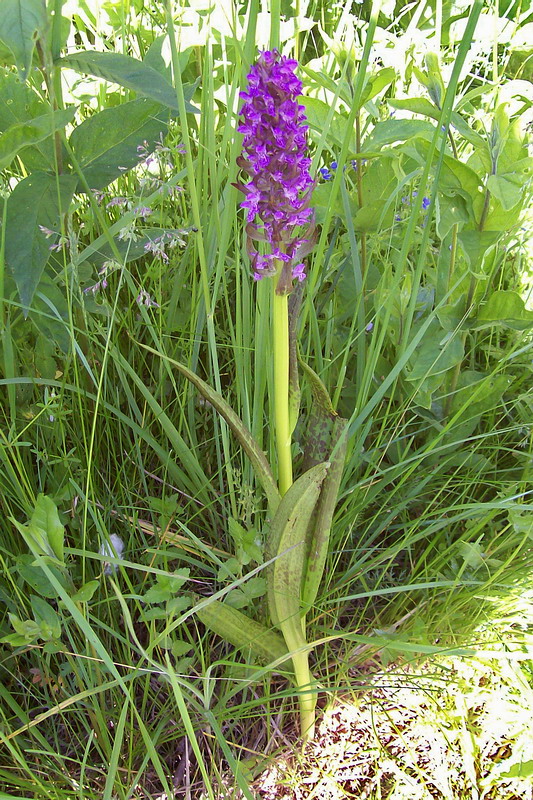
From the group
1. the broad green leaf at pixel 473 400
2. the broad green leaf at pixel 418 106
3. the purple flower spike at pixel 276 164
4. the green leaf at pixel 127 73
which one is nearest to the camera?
the purple flower spike at pixel 276 164

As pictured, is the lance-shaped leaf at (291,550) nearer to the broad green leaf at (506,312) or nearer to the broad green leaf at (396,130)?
the broad green leaf at (506,312)

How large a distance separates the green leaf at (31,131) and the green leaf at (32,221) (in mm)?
68

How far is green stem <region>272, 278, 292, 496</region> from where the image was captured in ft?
2.34

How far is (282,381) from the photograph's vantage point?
0.75 meters

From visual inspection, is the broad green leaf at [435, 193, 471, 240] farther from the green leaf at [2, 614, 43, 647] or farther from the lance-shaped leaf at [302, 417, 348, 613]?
the green leaf at [2, 614, 43, 647]

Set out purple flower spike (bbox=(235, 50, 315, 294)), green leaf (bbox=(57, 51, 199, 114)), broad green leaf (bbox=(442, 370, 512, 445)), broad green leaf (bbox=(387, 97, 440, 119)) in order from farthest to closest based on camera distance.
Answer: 1. broad green leaf (bbox=(442, 370, 512, 445))
2. broad green leaf (bbox=(387, 97, 440, 119))
3. green leaf (bbox=(57, 51, 199, 114))
4. purple flower spike (bbox=(235, 50, 315, 294))

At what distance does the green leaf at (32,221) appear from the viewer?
892 millimetres

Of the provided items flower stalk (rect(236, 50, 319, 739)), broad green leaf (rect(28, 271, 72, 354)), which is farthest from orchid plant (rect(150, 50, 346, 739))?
broad green leaf (rect(28, 271, 72, 354))

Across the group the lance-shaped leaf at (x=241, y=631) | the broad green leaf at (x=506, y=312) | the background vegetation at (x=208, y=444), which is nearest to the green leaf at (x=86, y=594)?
the background vegetation at (x=208, y=444)

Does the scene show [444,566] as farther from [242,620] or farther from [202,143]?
[202,143]

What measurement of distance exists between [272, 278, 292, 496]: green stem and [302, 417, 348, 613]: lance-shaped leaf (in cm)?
6

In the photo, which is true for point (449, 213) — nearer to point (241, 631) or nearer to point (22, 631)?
point (241, 631)

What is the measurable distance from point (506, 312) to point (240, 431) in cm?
51

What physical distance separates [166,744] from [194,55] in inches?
57.8
